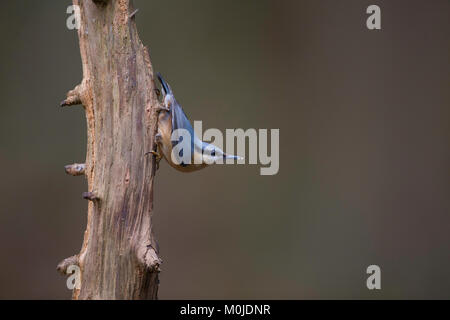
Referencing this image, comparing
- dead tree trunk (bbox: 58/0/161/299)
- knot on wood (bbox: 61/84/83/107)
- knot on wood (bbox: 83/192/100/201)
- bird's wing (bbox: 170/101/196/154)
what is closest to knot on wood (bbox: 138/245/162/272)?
dead tree trunk (bbox: 58/0/161/299)

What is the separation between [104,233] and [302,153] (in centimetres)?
194

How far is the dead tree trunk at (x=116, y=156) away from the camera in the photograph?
1.39 m

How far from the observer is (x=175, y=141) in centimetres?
146

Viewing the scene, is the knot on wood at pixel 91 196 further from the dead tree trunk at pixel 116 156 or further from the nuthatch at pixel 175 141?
the nuthatch at pixel 175 141

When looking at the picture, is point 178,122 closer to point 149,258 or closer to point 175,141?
point 175,141

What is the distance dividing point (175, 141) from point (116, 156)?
0.17 metres

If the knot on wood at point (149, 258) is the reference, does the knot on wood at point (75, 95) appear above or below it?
above

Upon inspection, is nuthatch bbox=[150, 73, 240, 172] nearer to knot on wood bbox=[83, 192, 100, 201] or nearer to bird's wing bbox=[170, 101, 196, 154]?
bird's wing bbox=[170, 101, 196, 154]

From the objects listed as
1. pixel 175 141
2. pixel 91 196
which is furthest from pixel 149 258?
pixel 175 141

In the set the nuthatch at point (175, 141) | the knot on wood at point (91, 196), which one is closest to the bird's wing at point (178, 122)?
the nuthatch at point (175, 141)

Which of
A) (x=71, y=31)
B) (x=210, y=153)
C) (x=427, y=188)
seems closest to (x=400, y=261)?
(x=427, y=188)

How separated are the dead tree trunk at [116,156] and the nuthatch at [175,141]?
3cm

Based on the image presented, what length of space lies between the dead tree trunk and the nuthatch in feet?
0.10

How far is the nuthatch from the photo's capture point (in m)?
1.47
